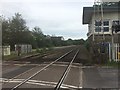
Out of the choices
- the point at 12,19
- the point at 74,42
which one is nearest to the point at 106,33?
the point at 12,19

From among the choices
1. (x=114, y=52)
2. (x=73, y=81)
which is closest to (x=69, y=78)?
(x=73, y=81)

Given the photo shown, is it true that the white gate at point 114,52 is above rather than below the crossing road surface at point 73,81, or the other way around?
above

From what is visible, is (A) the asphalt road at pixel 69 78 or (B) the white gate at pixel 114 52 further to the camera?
(B) the white gate at pixel 114 52

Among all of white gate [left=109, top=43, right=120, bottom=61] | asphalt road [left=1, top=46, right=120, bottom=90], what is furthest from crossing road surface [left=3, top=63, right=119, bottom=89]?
Answer: white gate [left=109, top=43, right=120, bottom=61]

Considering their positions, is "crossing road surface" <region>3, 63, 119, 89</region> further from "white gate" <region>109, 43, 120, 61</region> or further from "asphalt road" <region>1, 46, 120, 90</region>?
"white gate" <region>109, 43, 120, 61</region>

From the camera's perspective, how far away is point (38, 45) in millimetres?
86938

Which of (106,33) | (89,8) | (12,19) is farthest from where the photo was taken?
(12,19)

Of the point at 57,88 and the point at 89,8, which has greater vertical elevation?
the point at 89,8

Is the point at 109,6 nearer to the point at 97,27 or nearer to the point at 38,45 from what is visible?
the point at 97,27

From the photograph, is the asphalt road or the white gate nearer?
the asphalt road

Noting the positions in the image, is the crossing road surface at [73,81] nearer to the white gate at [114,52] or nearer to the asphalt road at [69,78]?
the asphalt road at [69,78]

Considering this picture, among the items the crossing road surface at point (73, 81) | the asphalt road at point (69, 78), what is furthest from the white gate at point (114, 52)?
the crossing road surface at point (73, 81)

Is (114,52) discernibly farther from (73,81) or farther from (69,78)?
(73,81)

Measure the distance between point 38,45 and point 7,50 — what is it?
41907 millimetres
